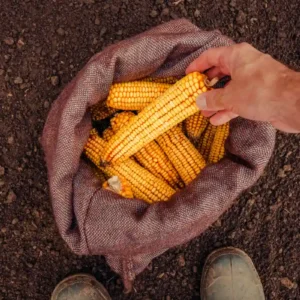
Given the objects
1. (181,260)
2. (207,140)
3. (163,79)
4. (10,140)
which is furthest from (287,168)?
(10,140)

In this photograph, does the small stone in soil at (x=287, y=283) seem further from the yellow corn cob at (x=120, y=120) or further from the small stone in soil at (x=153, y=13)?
the small stone in soil at (x=153, y=13)

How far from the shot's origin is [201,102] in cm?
146

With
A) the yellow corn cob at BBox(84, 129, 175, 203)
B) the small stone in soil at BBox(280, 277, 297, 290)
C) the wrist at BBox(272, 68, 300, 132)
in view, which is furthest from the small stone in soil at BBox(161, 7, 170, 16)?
the small stone in soil at BBox(280, 277, 297, 290)

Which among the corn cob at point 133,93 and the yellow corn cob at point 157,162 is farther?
the yellow corn cob at point 157,162

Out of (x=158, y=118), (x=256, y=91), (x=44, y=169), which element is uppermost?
(x=256, y=91)

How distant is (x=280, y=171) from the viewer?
84.7 inches

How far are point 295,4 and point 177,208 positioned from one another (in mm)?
1193

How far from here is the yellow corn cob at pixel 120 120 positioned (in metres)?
1.76

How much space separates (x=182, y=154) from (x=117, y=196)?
1.00 feet

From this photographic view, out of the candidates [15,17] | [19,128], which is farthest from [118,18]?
[19,128]

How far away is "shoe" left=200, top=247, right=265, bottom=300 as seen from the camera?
6.86 ft

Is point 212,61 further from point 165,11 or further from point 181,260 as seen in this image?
point 181,260

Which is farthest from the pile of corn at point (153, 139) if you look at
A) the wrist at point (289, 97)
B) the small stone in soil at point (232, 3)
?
the small stone in soil at point (232, 3)

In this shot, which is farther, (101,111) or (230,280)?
(230,280)
